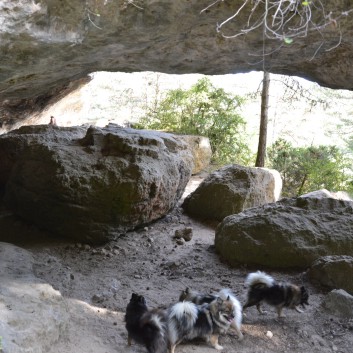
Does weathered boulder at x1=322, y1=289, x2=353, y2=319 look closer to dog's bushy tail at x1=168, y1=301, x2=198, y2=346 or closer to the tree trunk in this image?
dog's bushy tail at x1=168, y1=301, x2=198, y2=346

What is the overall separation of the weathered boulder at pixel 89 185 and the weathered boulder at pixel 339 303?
11.1ft

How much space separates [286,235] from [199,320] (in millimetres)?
2943

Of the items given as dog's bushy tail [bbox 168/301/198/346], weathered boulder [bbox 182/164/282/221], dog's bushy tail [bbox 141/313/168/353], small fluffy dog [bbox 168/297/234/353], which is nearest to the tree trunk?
weathered boulder [bbox 182/164/282/221]

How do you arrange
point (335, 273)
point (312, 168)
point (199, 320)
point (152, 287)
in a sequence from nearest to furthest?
point (199, 320)
point (335, 273)
point (152, 287)
point (312, 168)

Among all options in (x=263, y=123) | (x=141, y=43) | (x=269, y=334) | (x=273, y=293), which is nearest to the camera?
(x=269, y=334)

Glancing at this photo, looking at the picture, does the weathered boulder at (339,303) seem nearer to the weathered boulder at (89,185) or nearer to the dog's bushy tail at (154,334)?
the dog's bushy tail at (154,334)

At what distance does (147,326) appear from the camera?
4070 millimetres

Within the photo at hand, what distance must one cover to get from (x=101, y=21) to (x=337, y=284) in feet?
15.6

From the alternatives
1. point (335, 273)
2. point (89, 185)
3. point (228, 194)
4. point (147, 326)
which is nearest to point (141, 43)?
point (89, 185)

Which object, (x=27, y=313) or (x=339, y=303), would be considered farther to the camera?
(x=339, y=303)

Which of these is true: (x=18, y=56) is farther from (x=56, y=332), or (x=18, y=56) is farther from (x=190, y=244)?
(x=190, y=244)

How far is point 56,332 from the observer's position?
3965 mm

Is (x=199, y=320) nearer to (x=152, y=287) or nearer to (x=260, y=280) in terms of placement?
(x=260, y=280)

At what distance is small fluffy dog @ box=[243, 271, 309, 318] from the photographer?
5.10 metres
